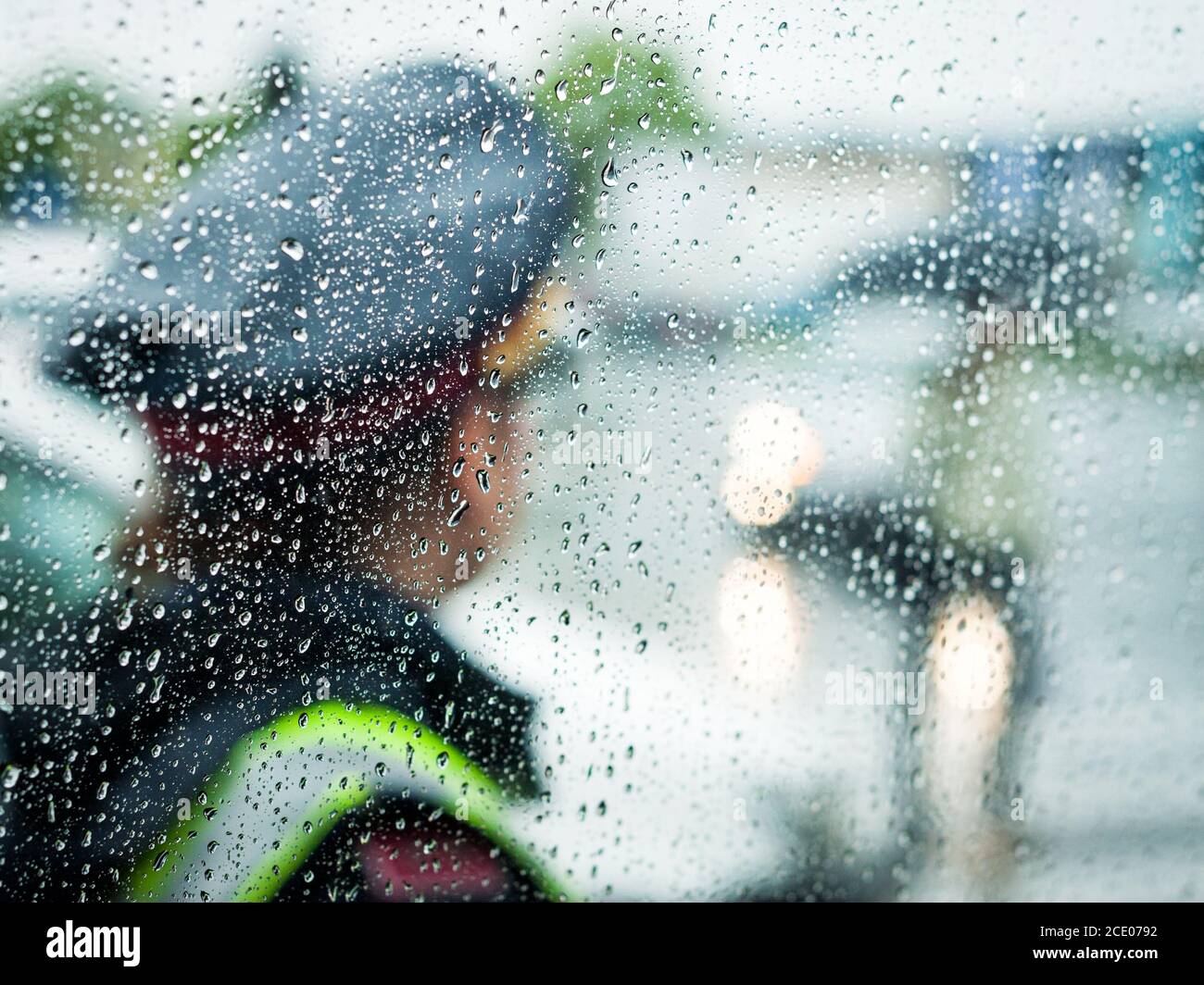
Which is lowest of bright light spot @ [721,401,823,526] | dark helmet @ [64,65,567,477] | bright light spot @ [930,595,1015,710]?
bright light spot @ [930,595,1015,710]

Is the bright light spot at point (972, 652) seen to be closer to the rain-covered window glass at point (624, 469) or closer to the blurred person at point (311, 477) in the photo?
the rain-covered window glass at point (624, 469)

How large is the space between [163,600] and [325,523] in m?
0.19

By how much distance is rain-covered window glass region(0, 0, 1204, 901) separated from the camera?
0.90 metres

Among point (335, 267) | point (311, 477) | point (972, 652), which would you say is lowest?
point (972, 652)

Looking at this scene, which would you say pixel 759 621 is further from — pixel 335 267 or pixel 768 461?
pixel 335 267

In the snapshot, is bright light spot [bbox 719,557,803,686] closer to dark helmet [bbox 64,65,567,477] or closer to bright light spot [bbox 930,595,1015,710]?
bright light spot [bbox 930,595,1015,710]

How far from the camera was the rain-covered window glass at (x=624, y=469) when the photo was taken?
2.94ft

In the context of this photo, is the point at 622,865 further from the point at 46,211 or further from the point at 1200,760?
the point at 46,211

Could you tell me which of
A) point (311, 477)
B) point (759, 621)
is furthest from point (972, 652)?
point (311, 477)

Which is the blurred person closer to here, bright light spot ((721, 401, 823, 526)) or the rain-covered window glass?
the rain-covered window glass

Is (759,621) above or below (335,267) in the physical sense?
below

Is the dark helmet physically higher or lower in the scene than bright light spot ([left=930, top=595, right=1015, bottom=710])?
higher

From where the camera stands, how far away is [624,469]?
3.10 feet

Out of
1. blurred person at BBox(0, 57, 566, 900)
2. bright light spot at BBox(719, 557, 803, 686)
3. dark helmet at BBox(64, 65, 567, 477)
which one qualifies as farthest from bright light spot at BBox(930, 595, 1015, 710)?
dark helmet at BBox(64, 65, 567, 477)
